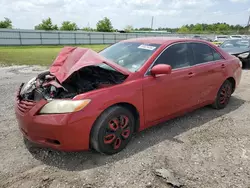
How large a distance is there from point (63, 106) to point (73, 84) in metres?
0.54

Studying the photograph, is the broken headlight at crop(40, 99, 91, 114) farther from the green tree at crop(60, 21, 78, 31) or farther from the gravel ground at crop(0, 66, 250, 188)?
the green tree at crop(60, 21, 78, 31)

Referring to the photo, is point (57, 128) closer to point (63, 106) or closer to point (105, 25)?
point (63, 106)

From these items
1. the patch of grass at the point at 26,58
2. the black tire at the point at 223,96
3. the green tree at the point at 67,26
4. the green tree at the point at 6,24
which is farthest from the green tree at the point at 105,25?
the black tire at the point at 223,96

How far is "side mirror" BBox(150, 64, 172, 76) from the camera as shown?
10.5ft

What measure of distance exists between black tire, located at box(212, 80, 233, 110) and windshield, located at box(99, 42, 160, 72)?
200 cm

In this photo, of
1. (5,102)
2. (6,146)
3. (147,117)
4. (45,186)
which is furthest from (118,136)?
(5,102)

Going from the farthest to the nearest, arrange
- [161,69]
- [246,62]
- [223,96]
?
[246,62] → [223,96] → [161,69]

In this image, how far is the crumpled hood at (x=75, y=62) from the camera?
2949 mm

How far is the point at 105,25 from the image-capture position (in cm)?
5172

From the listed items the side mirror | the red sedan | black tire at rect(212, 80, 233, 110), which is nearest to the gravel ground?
the red sedan

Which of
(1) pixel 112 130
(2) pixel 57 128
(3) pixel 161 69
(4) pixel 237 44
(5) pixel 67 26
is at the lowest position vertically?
(1) pixel 112 130

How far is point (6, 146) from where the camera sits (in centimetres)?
326

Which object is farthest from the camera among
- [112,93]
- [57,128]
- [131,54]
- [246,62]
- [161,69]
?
[246,62]

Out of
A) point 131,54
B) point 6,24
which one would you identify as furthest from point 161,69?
point 6,24
